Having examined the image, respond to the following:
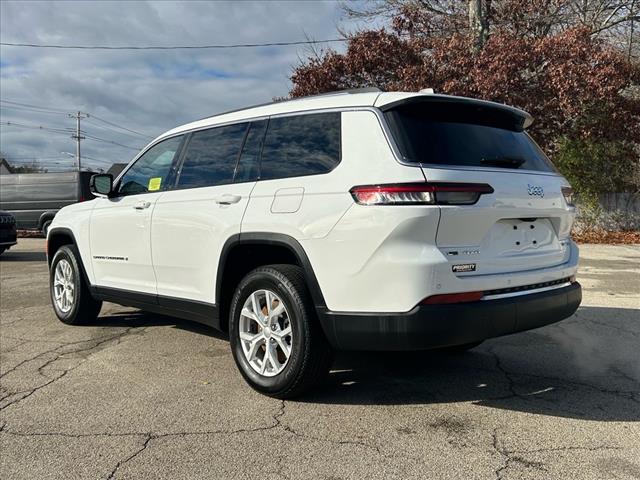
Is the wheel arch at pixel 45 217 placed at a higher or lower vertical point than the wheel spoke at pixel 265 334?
lower

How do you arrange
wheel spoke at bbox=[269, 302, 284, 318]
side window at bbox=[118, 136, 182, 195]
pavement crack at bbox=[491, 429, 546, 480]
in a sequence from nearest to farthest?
pavement crack at bbox=[491, 429, 546, 480], wheel spoke at bbox=[269, 302, 284, 318], side window at bbox=[118, 136, 182, 195]

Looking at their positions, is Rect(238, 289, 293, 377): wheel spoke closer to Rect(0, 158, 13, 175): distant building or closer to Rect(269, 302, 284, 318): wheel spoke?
Rect(269, 302, 284, 318): wheel spoke

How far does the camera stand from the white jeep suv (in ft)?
10.3

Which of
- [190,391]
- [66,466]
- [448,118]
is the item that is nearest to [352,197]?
[448,118]

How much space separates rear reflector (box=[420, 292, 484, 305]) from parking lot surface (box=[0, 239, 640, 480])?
745 millimetres

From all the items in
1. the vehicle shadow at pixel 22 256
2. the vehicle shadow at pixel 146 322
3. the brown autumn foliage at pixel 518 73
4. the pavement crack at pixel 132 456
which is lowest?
the vehicle shadow at pixel 22 256

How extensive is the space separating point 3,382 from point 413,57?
13104mm

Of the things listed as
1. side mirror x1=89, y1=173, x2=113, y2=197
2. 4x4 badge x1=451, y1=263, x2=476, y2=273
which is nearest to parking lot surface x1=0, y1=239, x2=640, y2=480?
4x4 badge x1=451, y1=263, x2=476, y2=273

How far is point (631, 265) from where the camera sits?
34.6ft

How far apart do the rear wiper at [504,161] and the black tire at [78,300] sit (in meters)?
4.14

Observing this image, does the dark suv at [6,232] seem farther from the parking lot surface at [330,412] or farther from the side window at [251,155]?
the side window at [251,155]

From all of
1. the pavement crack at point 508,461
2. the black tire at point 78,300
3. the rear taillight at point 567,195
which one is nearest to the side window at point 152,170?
the black tire at point 78,300

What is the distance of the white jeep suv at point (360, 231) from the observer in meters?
3.13

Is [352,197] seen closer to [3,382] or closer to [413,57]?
[3,382]
